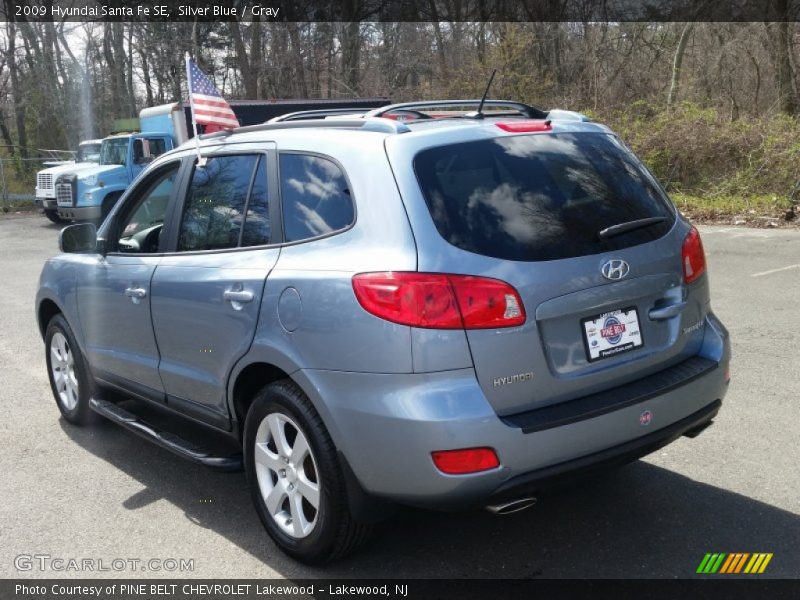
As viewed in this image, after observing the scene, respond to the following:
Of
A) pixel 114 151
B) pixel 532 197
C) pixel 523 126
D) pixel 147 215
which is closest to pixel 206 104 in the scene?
pixel 147 215

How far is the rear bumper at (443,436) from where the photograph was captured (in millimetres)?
2943

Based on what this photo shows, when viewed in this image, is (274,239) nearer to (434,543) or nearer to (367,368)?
(367,368)

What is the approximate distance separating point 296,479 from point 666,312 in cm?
171

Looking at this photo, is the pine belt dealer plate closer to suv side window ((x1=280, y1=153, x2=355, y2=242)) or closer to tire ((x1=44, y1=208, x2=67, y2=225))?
suv side window ((x1=280, y1=153, x2=355, y2=242))

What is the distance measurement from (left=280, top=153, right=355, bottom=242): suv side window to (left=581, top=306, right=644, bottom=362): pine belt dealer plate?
105 centimetres

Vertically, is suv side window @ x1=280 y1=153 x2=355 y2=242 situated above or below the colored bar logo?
above

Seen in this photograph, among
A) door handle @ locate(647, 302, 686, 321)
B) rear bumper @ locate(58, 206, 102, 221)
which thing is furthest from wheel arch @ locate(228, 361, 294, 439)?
rear bumper @ locate(58, 206, 102, 221)

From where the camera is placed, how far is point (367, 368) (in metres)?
3.06

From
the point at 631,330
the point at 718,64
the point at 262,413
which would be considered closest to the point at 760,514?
the point at 631,330

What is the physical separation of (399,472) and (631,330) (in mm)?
1110

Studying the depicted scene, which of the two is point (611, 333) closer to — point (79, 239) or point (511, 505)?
point (511, 505)

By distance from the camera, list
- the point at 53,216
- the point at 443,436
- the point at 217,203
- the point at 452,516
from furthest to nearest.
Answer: the point at 53,216, the point at 217,203, the point at 452,516, the point at 443,436

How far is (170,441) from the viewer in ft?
14.0

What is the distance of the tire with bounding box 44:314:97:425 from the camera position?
211 inches
